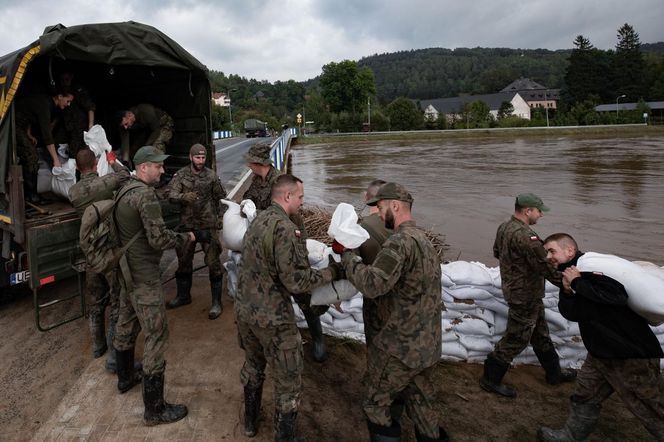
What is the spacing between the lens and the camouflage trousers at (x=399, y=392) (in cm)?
257

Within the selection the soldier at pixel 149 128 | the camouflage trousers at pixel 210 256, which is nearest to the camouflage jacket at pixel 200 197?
the camouflage trousers at pixel 210 256

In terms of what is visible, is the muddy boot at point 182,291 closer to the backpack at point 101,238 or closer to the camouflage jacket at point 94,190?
the camouflage jacket at point 94,190

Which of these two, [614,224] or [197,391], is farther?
[614,224]

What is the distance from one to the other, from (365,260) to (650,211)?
10.3m

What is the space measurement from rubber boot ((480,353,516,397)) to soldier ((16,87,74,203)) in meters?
4.57

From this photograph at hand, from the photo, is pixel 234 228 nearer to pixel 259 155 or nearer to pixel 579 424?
pixel 259 155

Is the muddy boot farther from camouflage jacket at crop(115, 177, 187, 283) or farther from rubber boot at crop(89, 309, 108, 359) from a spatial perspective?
camouflage jacket at crop(115, 177, 187, 283)

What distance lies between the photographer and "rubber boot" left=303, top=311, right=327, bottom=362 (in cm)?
391

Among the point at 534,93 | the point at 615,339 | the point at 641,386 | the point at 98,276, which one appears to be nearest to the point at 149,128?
the point at 98,276

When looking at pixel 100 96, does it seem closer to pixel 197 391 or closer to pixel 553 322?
pixel 197 391

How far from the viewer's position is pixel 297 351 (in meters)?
2.71

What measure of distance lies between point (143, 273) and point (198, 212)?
161 cm

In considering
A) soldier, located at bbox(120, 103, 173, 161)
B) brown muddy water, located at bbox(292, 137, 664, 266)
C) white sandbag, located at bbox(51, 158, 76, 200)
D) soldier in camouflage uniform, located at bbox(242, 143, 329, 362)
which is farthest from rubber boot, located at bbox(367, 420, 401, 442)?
brown muddy water, located at bbox(292, 137, 664, 266)

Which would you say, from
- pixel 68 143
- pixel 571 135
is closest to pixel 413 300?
pixel 68 143
